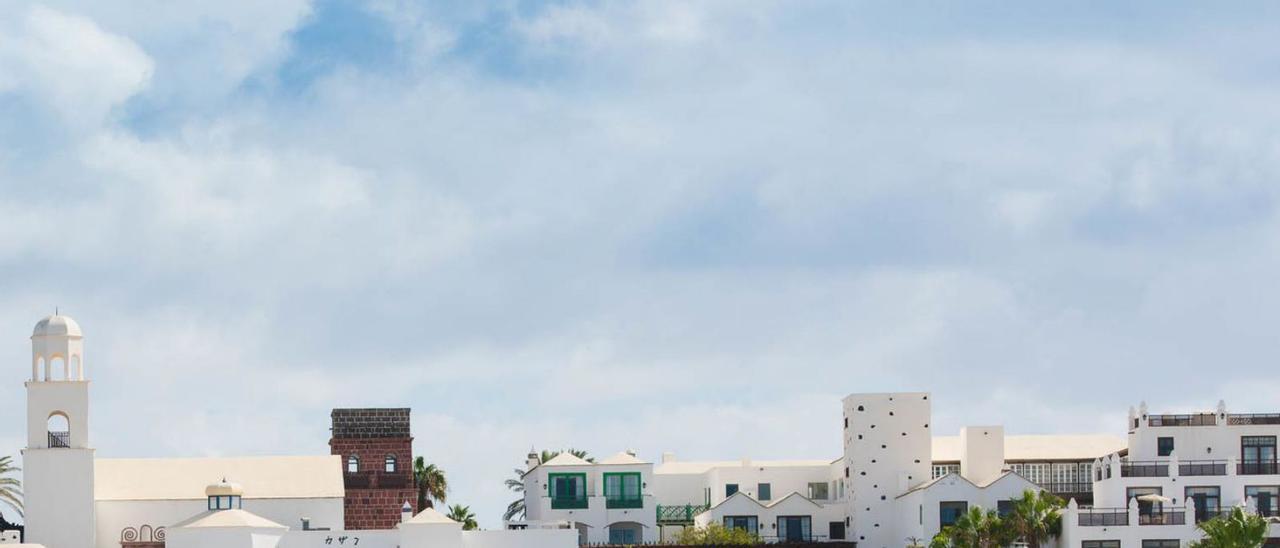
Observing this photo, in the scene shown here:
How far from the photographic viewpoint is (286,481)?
9919 centimetres

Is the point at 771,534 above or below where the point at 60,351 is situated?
below

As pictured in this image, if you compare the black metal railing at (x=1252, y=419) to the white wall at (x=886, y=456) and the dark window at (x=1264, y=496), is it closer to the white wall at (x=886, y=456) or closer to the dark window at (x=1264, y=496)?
the dark window at (x=1264, y=496)

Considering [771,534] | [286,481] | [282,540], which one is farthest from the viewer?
[771,534]

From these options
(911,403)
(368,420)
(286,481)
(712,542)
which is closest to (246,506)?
(286,481)

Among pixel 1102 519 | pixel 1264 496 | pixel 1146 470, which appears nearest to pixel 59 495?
pixel 1102 519

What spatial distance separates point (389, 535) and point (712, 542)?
605 inches

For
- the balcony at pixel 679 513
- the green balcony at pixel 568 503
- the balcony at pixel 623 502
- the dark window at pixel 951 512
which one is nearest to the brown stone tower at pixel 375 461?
the green balcony at pixel 568 503

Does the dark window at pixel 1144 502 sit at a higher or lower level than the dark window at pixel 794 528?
higher

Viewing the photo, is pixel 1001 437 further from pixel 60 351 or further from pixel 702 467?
pixel 60 351

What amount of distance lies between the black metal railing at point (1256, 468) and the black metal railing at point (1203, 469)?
65 centimetres

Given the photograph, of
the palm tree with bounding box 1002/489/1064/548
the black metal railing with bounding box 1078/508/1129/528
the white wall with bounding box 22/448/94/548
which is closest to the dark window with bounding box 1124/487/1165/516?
the black metal railing with bounding box 1078/508/1129/528

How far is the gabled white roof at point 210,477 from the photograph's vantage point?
9781 cm

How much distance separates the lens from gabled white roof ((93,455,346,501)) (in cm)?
9781

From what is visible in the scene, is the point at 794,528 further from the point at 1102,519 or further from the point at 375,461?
the point at 375,461
